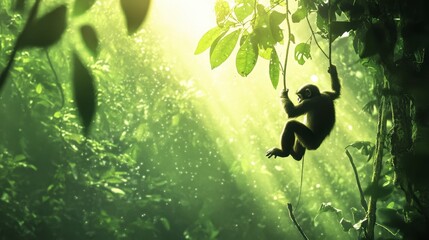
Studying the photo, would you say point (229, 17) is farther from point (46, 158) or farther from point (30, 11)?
point (46, 158)

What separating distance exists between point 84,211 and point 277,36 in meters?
10.0

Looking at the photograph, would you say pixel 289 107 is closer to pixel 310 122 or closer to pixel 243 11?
pixel 310 122

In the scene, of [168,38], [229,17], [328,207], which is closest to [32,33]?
[229,17]

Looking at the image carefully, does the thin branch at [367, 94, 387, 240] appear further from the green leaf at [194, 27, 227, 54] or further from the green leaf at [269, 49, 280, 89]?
the green leaf at [194, 27, 227, 54]

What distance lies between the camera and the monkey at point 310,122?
4.22m

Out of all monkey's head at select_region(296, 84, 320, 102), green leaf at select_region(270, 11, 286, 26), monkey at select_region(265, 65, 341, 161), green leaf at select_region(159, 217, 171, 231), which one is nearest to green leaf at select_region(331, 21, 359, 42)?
green leaf at select_region(270, 11, 286, 26)

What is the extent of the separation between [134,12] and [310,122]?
14.2 ft

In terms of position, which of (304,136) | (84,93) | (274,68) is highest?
(304,136)

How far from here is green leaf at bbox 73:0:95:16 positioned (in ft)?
2.62

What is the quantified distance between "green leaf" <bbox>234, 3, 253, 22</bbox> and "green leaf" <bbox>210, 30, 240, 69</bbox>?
140mm

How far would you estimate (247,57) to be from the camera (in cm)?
188

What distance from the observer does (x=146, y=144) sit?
13.8 m

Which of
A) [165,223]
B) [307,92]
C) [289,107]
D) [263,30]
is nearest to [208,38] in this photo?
[263,30]

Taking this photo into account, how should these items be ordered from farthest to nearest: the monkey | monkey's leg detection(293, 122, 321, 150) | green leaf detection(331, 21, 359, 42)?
1. monkey's leg detection(293, 122, 321, 150)
2. the monkey
3. green leaf detection(331, 21, 359, 42)
